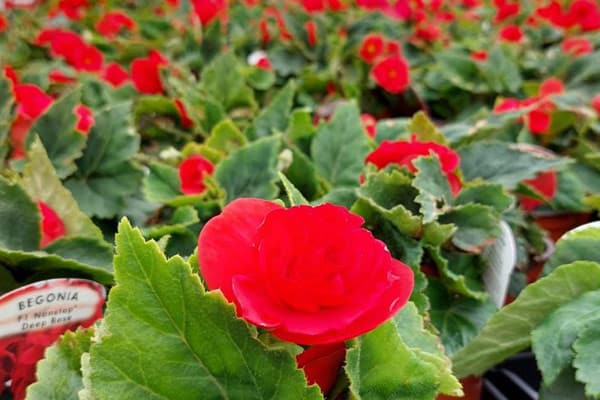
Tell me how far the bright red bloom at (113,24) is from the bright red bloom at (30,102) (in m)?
0.94

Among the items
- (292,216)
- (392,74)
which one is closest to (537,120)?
(392,74)

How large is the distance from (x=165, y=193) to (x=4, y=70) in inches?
11.9

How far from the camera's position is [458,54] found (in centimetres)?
175

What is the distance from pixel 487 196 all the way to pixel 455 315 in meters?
0.14

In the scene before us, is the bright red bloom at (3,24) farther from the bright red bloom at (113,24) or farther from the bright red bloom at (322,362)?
the bright red bloom at (322,362)

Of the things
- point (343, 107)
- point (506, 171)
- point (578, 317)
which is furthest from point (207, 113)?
point (578, 317)

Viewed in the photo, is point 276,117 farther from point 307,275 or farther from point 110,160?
point 307,275

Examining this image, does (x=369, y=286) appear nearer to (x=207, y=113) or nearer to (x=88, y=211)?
(x=88, y=211)

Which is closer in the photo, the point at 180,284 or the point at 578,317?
the point at 180,284

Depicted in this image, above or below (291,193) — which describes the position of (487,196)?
below

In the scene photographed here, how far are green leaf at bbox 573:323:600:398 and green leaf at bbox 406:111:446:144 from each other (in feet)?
1.26

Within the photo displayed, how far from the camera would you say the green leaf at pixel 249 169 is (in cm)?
92

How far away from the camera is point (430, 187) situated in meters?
0.79

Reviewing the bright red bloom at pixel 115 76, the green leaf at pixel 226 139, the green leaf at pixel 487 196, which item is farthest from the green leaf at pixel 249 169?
the bright red bloom at pixel 115 76
